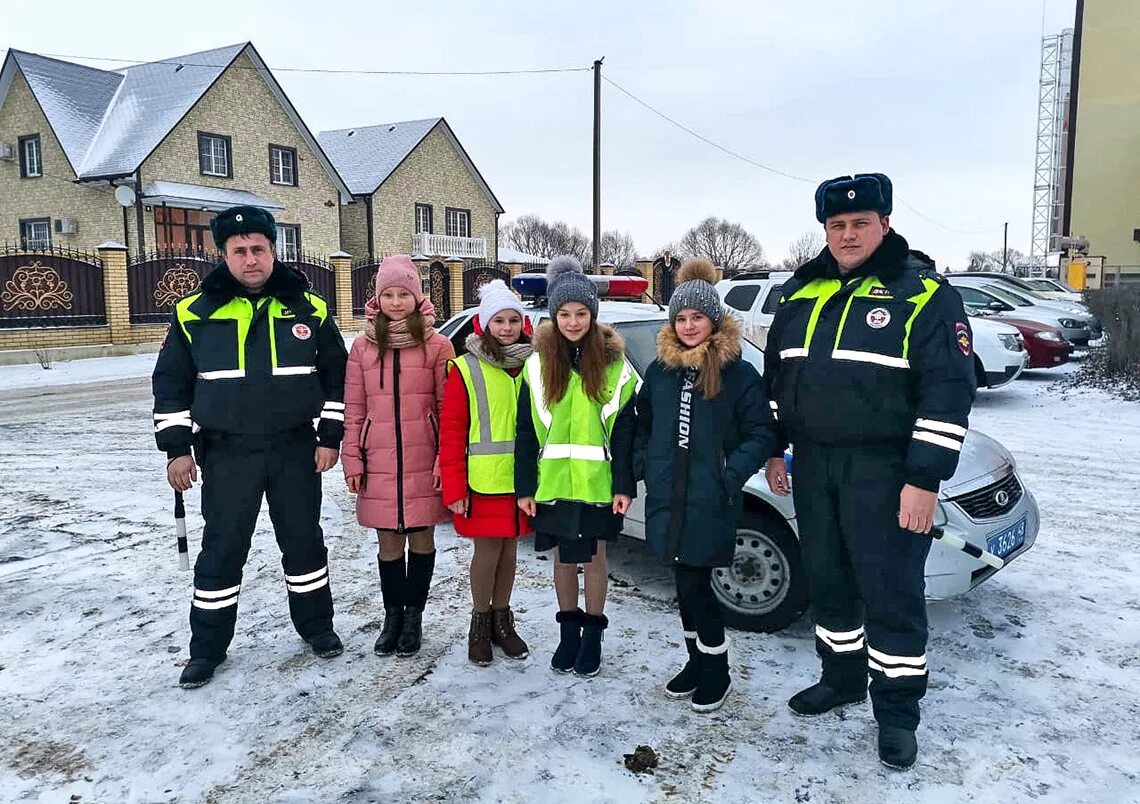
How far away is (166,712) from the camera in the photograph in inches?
128

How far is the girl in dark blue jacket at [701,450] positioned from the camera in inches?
124

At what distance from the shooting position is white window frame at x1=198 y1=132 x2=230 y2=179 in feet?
88.6

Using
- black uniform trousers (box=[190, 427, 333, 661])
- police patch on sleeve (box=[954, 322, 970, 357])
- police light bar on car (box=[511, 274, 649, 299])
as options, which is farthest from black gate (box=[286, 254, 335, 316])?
police patch on sleeve (box=[954, 322, 970, 357])

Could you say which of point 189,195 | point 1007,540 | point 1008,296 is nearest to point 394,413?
point 1007,540

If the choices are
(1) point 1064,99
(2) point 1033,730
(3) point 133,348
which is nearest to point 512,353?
(2) point 1033,730

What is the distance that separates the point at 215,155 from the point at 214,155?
5 centimetres

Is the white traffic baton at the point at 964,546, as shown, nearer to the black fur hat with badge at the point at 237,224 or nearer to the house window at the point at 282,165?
the black fur hat with badge at the point at 237,224

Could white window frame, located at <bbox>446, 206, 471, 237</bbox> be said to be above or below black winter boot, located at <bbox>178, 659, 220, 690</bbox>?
above

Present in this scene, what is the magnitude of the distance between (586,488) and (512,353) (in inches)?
27.9

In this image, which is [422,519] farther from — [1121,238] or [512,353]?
[1121,238]

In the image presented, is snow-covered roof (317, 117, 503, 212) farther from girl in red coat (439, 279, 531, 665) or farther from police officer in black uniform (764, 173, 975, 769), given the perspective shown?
police officer in black uniform (764, 173, 975, 769)

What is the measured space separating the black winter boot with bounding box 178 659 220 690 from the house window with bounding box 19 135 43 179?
29939mm

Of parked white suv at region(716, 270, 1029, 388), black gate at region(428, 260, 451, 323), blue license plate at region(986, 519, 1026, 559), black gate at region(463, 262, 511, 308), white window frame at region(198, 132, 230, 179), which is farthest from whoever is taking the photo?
white window frame at region(198, 132, 230, 179)

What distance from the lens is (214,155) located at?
27.6 metres
